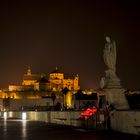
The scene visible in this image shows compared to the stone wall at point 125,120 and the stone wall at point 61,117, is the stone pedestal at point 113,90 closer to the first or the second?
the stone wall at point 61,117

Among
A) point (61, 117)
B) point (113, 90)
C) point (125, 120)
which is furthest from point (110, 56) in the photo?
point (125, 120)

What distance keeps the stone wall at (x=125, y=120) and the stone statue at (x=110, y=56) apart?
6.21m

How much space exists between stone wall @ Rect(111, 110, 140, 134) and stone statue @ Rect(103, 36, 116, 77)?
621 cm

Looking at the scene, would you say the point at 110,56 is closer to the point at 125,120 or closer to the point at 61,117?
the point at 61,117

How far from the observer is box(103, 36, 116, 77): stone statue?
26.0 m

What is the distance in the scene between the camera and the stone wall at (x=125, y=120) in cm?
1766

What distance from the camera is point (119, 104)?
25.7m

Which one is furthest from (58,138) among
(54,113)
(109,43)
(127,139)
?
(54,113)

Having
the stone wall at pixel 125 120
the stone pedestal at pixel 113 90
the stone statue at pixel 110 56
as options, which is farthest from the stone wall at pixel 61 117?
the stone wall at pixel 125 120

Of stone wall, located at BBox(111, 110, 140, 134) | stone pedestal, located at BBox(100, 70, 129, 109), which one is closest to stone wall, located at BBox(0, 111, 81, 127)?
stone pedestal, located at BBox(100, 70, 129, 109)

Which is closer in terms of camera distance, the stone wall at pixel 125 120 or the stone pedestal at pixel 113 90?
the stone wall at pixel 125 120

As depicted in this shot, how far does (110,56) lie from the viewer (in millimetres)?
25953

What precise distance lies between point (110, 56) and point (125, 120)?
7.79 m

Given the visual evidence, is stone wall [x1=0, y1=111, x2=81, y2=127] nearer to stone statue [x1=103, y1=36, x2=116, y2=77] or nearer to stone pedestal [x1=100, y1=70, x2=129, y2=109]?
stone pedestal [x1=100, y1=70, x2=129, y2=109]
